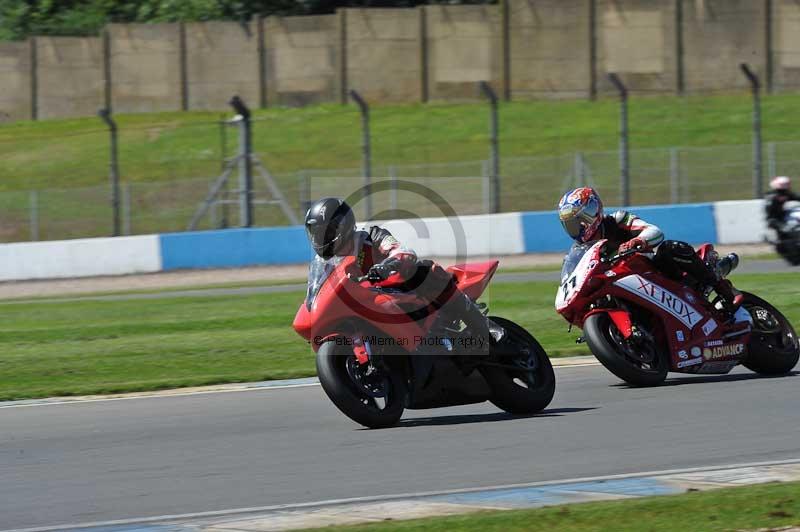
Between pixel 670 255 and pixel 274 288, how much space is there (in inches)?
447

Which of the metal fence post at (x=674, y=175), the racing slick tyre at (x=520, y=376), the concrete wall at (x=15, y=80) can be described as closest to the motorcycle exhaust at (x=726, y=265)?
the racing slick tyre at (x=520, y=376)

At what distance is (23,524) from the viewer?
6.45 metres

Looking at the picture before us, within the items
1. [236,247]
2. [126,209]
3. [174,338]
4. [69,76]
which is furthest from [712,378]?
[69,76]

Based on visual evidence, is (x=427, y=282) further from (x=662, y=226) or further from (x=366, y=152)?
(x=662, y=226)

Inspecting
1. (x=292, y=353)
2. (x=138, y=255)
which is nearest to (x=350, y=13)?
(x=138, y=255)

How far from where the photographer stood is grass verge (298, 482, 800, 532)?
231 inches

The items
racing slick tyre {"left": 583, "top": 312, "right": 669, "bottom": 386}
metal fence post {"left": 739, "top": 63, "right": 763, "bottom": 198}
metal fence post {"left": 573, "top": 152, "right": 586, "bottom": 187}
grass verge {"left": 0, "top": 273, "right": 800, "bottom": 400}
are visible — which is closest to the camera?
racing slick tyre {"left": 583, "top": 312, "right": 669, "bottom": 386}

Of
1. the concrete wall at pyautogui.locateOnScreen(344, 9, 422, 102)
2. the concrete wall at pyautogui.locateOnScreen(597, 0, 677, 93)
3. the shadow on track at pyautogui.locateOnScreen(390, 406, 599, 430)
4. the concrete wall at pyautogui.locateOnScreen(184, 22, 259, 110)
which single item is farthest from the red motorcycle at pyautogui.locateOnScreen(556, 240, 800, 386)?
the concrete wall at pyautogui.locateOnScreen(184, 22, 259, 110)

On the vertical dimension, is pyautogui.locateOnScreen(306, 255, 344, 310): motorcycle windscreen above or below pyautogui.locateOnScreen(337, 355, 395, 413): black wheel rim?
above

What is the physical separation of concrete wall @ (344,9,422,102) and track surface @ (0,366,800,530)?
95.4ft

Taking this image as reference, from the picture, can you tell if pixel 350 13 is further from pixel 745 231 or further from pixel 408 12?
pixel 745 231

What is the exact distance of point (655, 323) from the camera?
9.91 meters

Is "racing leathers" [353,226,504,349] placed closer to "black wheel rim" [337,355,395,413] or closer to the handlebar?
"black wheel rim" [337,355,395,413]

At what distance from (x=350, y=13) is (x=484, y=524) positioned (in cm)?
3411
